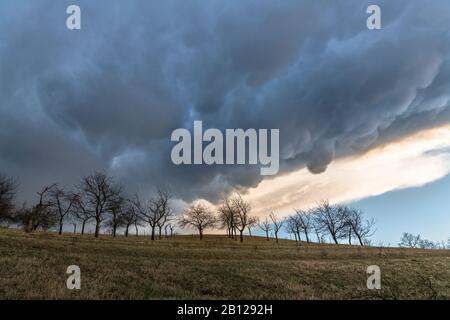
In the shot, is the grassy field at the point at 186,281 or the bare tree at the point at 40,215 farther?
the bare tree at the point at 40,215

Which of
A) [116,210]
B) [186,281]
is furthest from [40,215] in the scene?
[186,281]

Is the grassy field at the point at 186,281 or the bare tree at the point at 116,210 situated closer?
the grassy field at the point at 186,281

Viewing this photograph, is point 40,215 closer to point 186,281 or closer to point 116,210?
point 116,210

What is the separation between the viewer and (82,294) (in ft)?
40.8

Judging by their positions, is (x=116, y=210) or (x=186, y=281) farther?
(x=116, y=210)

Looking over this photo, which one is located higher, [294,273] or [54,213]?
[54,213]

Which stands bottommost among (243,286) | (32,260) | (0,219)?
(243,286)

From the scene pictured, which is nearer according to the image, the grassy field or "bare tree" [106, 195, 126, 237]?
the grassy field

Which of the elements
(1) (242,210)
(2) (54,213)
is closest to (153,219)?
(2) (54,213)

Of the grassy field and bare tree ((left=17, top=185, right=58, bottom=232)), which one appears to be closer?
the grassy field
